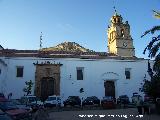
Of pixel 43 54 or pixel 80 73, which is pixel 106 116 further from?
pixel 43 54

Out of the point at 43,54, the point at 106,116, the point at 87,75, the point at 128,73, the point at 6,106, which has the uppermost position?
the point at 43,54

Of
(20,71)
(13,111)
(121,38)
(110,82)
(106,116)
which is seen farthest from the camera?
(121,38)

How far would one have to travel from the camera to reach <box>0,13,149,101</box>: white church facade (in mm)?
40562

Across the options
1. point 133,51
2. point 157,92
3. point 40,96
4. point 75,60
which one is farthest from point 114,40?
point 157,92

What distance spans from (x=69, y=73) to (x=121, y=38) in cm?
1607

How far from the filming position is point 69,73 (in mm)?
41781

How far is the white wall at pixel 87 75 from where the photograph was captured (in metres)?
40.6

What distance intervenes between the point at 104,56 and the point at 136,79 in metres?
6.25

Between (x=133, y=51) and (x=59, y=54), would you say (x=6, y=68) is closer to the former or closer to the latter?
(x=59, y=54)

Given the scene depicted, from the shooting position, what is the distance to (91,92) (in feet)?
137

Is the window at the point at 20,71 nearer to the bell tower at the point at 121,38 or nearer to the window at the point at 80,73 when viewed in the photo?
the window at the point at 80,73

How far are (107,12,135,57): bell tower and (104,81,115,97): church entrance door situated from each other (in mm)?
11155

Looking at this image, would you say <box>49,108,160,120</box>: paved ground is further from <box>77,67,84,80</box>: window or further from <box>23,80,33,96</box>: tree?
<box>77,67,84,80</box>: window

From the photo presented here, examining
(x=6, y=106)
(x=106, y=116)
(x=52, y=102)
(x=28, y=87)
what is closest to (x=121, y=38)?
(x=28, y=87)
